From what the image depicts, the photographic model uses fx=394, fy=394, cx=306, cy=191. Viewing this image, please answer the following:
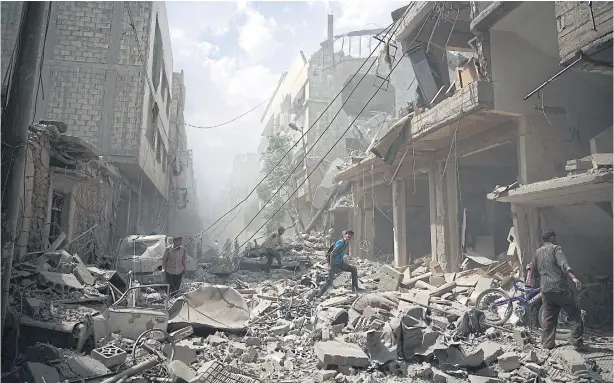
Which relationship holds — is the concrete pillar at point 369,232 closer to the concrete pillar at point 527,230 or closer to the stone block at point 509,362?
the concrete pillar at point 527,230

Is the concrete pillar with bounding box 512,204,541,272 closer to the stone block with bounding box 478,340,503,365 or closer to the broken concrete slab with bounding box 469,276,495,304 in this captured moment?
the broken concrete slab with bounding box 469,276,495,304

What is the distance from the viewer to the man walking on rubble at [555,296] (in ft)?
18.8

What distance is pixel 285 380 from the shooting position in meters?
5.01

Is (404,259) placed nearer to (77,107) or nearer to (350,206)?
(350,206)

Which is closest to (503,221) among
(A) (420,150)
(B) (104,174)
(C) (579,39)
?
(A) (420,150)

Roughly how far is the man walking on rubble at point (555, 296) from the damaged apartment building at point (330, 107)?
632 inches

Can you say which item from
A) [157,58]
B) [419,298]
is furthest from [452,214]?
[157,58]

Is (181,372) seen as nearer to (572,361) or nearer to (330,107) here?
(572,361)

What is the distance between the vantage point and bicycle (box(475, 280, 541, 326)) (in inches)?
269

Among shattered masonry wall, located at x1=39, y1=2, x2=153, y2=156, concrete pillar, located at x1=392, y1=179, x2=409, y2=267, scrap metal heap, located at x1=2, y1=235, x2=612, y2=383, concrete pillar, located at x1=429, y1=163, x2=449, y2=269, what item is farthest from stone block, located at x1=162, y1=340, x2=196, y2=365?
shattered masonry wall, located at x1=39, y1=2, x2=153, y2=156

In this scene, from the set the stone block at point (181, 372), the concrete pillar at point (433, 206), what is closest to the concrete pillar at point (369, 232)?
the concrete pillar at point (433, 206)

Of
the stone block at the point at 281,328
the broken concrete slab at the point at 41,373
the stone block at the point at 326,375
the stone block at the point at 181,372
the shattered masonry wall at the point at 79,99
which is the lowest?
the stone block at the point at 326,375

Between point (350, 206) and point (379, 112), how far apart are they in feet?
34.3

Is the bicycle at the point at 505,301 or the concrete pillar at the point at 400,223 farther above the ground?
the concrete pillar at the point at 400,223
